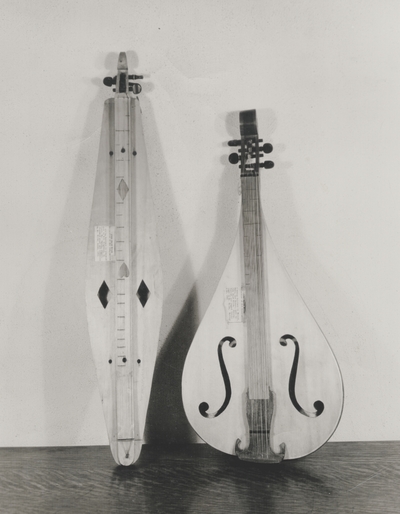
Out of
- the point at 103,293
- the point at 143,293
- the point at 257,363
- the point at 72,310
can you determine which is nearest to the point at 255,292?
the point at 257,363

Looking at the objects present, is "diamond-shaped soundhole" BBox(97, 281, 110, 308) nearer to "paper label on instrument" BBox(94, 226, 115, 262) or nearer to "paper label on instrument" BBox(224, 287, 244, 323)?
"paper label on instrument" BBox(94, 226, 115, 262)

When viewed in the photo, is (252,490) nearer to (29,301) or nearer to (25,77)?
(29,301)

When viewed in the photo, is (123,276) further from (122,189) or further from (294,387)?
(294,387)

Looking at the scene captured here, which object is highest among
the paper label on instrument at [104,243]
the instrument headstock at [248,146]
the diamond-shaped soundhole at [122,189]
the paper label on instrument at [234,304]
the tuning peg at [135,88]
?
the tuning peg at [135,88]

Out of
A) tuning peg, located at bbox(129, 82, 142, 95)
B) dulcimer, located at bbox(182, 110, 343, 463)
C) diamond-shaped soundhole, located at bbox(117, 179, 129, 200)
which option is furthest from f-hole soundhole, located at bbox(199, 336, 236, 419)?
tuning peg, located at bbox(129, 82, 142, 95)

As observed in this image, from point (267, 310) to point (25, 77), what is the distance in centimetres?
106

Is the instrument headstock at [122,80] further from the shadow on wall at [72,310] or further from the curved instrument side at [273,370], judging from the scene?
the curved instrument side at [273,370]

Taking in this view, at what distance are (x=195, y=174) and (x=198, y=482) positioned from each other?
871 millimetres

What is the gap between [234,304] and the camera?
122cm

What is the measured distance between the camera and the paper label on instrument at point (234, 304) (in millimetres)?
1219

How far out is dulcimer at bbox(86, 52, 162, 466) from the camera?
1234 millimetres

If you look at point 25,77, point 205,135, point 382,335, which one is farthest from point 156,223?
point 382,335

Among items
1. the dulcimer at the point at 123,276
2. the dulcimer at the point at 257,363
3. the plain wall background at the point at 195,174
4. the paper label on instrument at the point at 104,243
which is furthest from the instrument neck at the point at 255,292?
the paper label on instrument at the point at 104,243

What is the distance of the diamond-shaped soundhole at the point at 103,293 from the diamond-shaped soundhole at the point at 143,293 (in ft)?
0.29
